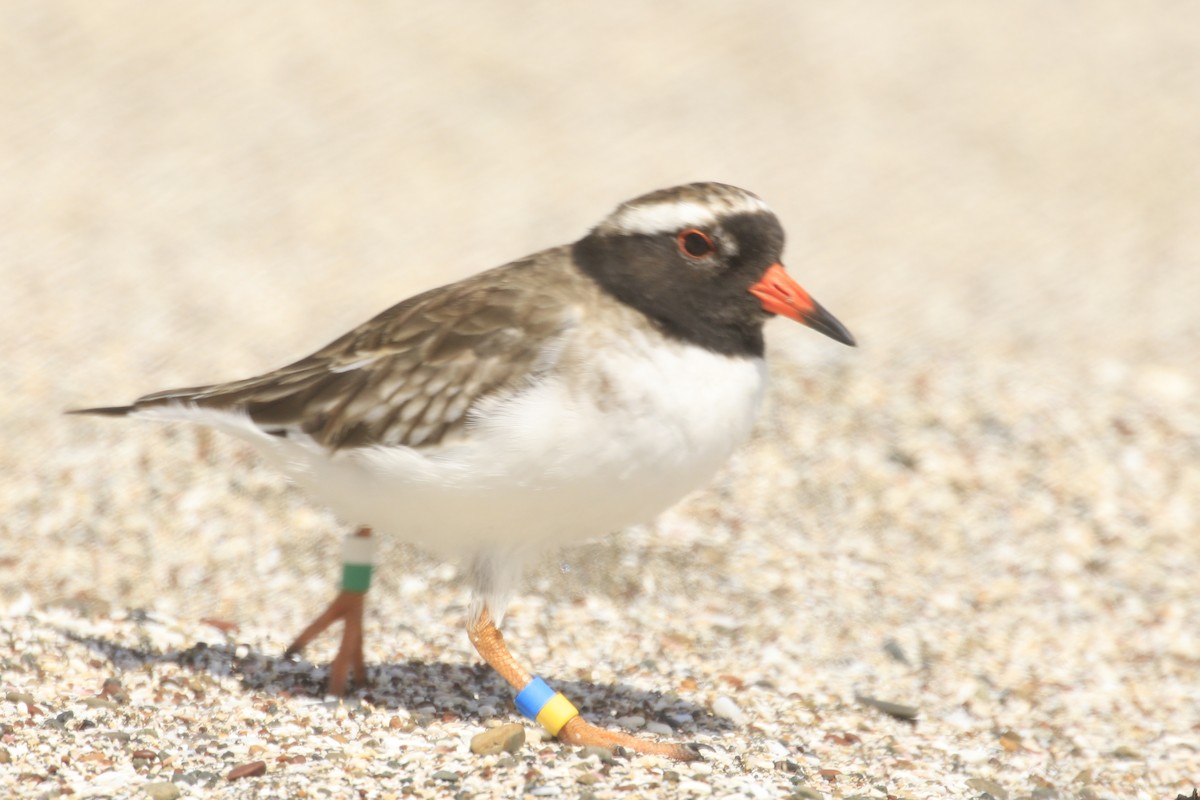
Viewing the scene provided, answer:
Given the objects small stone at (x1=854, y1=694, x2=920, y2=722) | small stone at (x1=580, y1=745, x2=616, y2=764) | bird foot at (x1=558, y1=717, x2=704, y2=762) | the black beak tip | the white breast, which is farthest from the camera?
small stone at (x1=854, y1=694, x2=920, y2=722)

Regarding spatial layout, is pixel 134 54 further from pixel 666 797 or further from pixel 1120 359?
pixel 666 797

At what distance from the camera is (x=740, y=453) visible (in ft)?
29.1

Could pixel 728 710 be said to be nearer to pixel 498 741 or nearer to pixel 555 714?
pixel 555 714

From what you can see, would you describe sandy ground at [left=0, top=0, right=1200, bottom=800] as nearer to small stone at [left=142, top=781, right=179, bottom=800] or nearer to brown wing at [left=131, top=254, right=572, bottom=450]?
small stone at [left=142, top=781, right=179, bottom=800]

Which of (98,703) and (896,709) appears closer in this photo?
(98,703)


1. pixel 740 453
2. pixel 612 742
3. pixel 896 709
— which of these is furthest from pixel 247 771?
pixel 740 453

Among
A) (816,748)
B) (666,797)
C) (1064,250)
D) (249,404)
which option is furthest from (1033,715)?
(1064,250)

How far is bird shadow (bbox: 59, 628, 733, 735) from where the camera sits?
6.07 metres

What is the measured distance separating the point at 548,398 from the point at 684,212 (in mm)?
884

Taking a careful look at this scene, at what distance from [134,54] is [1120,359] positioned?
389 inches

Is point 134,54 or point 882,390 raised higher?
point 134,54

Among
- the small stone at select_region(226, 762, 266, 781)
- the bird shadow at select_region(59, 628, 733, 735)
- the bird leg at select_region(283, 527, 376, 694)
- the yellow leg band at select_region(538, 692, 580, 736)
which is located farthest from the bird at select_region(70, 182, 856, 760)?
the small stone at select_region(226, 762, 266, 781)

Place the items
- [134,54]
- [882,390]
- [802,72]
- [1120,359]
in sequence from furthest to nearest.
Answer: [802,72], [134,54], [1120,359], [882,390]

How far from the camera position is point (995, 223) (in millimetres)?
14234
